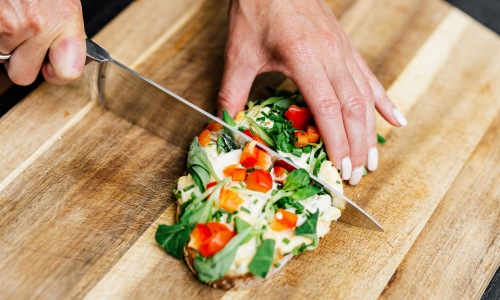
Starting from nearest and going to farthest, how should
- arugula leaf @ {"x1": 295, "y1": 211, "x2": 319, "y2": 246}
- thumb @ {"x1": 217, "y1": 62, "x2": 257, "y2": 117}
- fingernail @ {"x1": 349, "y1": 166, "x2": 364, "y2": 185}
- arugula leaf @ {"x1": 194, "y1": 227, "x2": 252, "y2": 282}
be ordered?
1. arugula leaf @ {"x1": 194, "y1": 227, "x2": 252, "y2": 282}
2. arugula leaf @ {"x1": 295, "y1": 211, "x2": 319, "y2": 246}
3. fingernail @ {"x1": 349, "y1": 166, "x2": 364, "y2": 185}
4. thumb @ {"x1": 217, "y1": 62, "x2": 257, "y2": 117}

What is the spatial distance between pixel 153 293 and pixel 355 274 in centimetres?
115

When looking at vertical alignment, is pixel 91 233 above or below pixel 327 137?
below

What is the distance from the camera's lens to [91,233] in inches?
136

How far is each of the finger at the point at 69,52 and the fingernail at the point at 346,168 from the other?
1.69 m

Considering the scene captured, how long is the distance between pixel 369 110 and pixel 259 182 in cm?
103

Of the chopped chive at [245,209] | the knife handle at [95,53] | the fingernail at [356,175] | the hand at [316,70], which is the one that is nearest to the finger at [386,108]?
the hand at [316,70]

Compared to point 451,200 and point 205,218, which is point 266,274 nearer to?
point 205,218

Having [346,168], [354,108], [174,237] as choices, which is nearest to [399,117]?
[354,108]

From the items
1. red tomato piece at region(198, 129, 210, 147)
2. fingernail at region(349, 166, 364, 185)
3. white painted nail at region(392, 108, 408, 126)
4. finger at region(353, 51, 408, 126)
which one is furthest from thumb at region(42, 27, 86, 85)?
white painted nail at region(392, 108, 408, 126)

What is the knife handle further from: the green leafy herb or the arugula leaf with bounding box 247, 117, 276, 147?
the green leafy herb

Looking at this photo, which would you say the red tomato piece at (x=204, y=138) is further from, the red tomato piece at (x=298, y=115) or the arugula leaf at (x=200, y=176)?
the red tomato piece at (x=298, y=115)

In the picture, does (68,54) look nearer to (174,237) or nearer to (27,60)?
(27,60)

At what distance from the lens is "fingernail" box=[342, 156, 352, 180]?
12.1 ft

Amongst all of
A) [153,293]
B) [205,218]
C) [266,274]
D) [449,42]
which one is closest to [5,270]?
[153,293]
